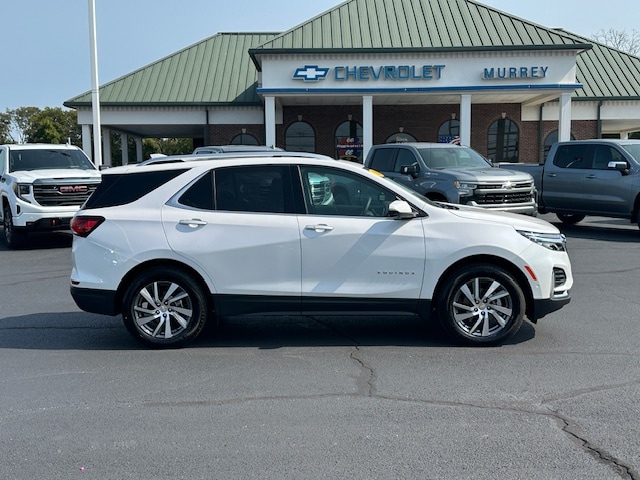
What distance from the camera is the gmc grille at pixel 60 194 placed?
44.9 feet

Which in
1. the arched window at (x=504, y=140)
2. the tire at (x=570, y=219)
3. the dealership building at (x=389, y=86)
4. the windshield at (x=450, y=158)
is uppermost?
the dealership building at (x=389, y=86)

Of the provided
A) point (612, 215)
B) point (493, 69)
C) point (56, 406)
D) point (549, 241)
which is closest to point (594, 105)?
point (493, 69)

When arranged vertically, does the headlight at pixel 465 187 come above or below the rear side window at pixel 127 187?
below

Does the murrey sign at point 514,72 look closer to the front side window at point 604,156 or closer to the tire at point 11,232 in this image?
the front side window at point 604,156

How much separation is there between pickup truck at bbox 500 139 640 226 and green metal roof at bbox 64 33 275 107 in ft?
55.9

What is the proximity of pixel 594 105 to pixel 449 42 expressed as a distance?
8591mm

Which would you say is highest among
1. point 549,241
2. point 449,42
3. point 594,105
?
point 449,42

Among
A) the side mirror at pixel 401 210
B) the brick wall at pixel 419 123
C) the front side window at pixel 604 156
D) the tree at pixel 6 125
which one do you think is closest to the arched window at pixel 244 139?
the brick wall at pixel 419 123

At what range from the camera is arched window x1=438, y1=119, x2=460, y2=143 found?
103 ft

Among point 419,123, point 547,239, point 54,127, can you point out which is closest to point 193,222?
point 547,239

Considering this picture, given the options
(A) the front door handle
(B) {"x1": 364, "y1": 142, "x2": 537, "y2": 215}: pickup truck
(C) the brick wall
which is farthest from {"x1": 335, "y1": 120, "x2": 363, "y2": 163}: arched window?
(A) the front door handle

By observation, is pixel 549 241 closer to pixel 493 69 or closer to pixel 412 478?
pixel 412 478

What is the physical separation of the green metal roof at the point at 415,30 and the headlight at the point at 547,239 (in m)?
20.7

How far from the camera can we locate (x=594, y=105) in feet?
101
